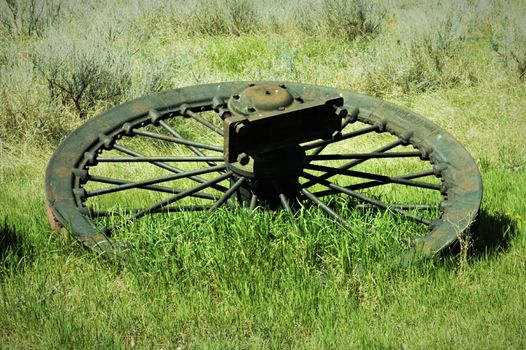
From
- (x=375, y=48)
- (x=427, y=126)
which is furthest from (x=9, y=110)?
(x=375, y=48)

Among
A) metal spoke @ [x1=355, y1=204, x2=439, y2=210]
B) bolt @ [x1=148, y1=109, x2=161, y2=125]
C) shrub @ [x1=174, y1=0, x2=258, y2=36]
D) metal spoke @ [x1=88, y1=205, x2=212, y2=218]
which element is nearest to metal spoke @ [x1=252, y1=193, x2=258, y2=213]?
metal spoke @ [x1=88, y1=205, x2=212, y2=218]

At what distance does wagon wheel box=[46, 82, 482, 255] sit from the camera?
4.12 metres

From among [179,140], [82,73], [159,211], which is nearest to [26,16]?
[82,73]

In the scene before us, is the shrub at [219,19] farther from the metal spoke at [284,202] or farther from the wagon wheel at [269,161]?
the metal spoke at [284,202]

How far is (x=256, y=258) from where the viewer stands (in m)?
4.30

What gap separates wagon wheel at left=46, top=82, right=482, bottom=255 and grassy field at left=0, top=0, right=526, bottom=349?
6.8 inches

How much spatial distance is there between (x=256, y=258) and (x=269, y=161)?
0.57m

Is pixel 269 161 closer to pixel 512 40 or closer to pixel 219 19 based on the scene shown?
pixel 512 40

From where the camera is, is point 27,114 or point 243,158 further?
point 27,114

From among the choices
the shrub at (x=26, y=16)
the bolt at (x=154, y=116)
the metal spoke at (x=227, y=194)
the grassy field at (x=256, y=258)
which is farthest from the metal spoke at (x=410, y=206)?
the shrub at (x=26, y=16)

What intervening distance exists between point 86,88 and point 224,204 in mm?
3684

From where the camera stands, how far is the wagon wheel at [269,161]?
412cm

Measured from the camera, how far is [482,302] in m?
4.15

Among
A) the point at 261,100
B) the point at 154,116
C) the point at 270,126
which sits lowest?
the point at 154,116
